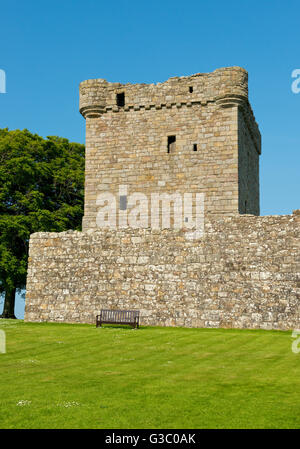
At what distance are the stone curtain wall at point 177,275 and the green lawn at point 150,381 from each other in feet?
5.51

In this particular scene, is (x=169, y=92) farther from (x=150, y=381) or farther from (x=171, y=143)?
(x=150, y=381)

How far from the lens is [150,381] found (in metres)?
9.02

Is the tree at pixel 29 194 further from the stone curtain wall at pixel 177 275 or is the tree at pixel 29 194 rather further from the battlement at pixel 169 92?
the stone curtain wall at pixel 177 275

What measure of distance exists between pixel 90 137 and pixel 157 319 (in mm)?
10498

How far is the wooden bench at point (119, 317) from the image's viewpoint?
1727 centimetres

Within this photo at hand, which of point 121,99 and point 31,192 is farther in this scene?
point 31,192

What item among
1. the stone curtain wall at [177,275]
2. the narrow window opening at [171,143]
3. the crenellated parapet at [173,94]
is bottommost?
the stone curtain wall at [177,275]

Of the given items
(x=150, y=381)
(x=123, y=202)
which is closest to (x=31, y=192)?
(x=123, y=202)

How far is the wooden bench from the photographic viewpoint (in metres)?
17.3

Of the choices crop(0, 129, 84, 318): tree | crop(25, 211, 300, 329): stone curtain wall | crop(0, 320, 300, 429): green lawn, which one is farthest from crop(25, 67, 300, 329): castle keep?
crop(0, 129, 84, 318): tree

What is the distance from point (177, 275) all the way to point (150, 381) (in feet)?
28.9

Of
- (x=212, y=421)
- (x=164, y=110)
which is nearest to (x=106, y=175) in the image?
(x=164, y=110)

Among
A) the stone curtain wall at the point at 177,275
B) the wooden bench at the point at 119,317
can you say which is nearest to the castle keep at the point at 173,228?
the stone curtain wall at the point at 177,275
